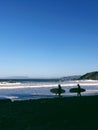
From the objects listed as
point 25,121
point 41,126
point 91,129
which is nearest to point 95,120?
point 91,129

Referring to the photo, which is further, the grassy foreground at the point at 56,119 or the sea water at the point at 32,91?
the sea water at the point at 32,91

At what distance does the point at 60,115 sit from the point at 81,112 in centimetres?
127

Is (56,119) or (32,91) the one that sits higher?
(32,91)

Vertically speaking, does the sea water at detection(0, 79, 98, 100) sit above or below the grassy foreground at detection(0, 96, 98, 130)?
above

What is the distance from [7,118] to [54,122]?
365cm

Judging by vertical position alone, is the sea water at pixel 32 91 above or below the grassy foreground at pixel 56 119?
above

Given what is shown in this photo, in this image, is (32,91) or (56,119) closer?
(56,119)

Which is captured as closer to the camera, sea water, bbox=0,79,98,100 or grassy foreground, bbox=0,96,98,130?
grassy foreground, bbox=0,96,98,130

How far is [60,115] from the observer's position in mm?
18125

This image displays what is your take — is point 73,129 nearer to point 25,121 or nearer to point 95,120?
point 95,120

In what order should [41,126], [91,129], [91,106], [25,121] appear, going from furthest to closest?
[91,106]
[25,121]
[41,126]
[91,129]

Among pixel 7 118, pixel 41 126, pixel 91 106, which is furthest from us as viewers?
pixel 91 106

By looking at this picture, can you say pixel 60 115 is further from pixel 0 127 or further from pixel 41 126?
pixel 0 127

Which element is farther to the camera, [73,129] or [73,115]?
[73,115]
